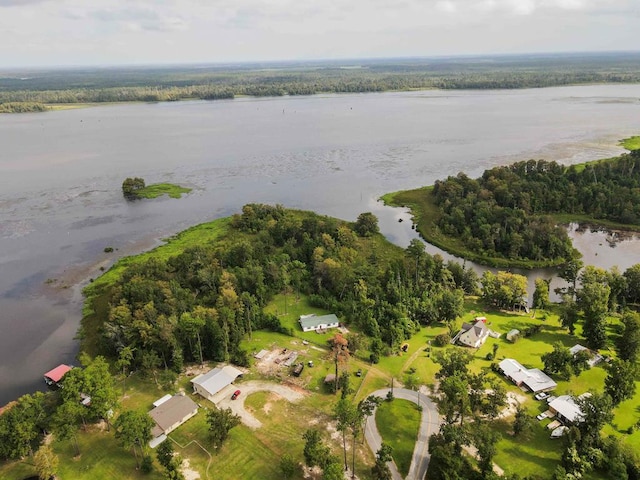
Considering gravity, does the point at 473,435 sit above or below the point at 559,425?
above

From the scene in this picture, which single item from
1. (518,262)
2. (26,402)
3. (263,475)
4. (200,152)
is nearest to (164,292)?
(26,402)

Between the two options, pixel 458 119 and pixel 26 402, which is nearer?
pixel 26 402

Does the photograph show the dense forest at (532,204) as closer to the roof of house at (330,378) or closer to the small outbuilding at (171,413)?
the roof of house at (330,378)

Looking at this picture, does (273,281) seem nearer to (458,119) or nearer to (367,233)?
(367,233)

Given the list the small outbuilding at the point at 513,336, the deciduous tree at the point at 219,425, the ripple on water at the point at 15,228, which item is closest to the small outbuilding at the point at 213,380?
the deciduous tree at the point at 219,425

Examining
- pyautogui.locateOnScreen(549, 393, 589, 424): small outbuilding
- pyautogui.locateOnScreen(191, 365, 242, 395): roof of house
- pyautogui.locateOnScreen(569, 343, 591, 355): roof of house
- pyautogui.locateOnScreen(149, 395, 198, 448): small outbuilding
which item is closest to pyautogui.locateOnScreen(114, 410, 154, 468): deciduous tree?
pyautogui.locateOnScreen(149, 395, 198, 448): small outbuilding

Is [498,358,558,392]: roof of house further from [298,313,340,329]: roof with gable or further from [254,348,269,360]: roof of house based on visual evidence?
[254,348,269,360]: roof of house

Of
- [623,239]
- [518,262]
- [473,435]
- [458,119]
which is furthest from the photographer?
[458,119]
